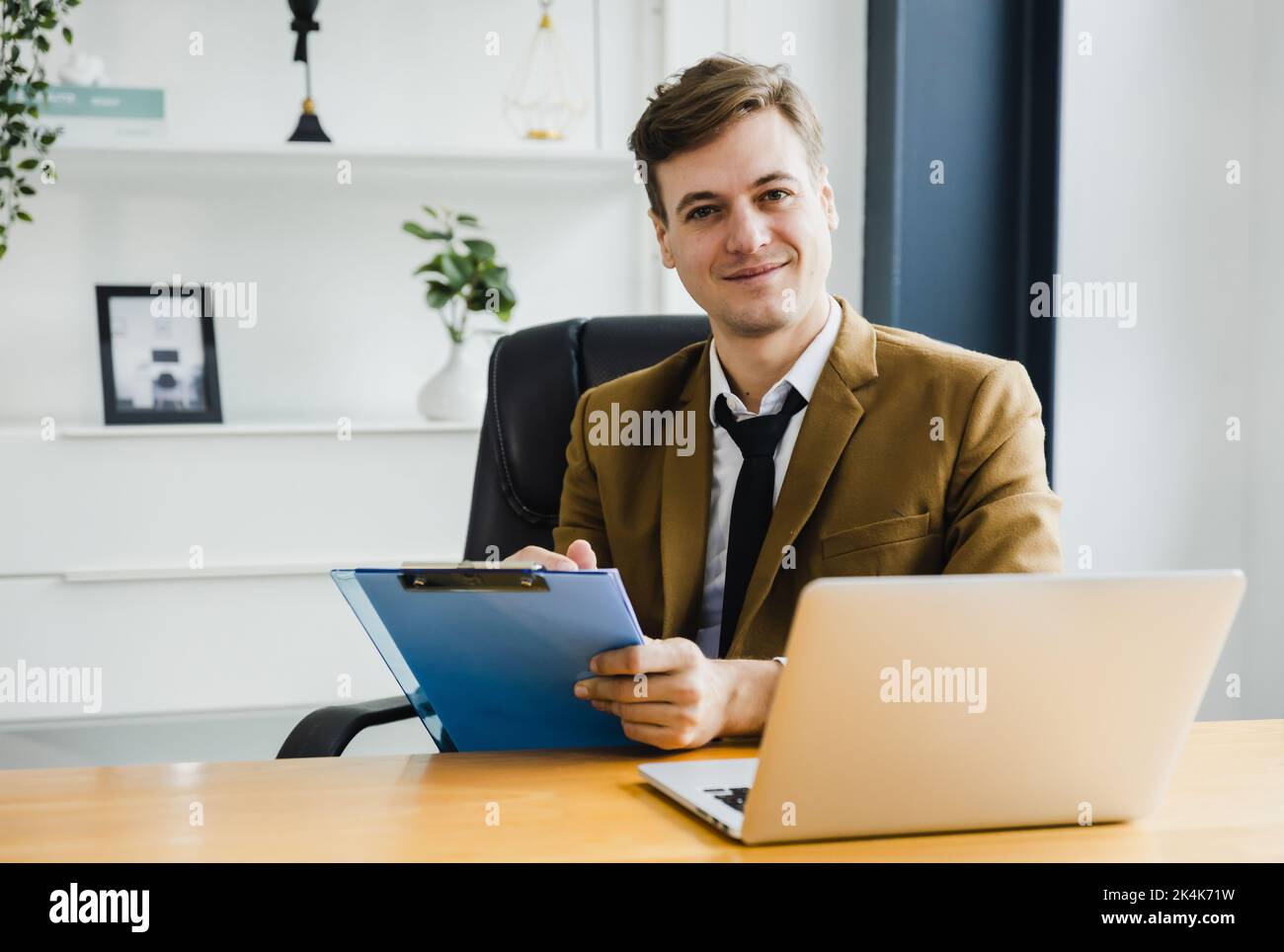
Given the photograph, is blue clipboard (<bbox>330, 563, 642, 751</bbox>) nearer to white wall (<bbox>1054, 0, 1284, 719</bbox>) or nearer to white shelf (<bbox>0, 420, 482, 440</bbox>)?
white shelf (<bbox>0, 420, 482, 440</bbox>)

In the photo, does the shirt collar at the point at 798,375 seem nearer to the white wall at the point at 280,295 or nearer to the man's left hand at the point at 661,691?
the man's left hand at the point at 661,691

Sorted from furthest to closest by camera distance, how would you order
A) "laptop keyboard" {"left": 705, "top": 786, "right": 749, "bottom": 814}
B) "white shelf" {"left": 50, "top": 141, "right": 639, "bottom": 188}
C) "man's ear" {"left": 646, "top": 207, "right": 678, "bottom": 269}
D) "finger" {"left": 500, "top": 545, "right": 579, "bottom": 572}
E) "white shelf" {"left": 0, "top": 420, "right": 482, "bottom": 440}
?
"white shelf" {"left": 50, "top": 141, "right": 639, "bottom": 188} < "white shelf" {"left": 0, "top": 420, "right": 482, "bottom": 440} < "man's ear" {"left": 646, "top": 207, "right": 678, "bottom": 269} < "finger" {"left": 500, "top": 545, "right": 579, "bottom": 572} < "laptop keyboard" {"left": 705, "top": 786, "right": 749, "bottom": 814}

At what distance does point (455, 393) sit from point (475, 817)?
1.81 meters

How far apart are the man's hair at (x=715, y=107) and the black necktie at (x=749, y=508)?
0.37 m

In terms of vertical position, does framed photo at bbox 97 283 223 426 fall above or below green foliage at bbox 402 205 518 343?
below

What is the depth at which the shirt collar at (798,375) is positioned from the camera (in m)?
1.46

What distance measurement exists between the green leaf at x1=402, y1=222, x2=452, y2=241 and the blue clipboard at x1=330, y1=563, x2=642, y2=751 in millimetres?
1616

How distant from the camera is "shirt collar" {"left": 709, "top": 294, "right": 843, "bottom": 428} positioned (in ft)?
4.81

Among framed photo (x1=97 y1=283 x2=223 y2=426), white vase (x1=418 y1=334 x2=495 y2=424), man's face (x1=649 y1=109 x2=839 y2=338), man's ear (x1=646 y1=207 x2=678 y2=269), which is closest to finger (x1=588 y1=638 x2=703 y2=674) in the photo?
man's face (x1=649 y1=109 x2=839 y2=338)

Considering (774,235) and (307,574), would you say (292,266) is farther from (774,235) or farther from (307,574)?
(774,235)

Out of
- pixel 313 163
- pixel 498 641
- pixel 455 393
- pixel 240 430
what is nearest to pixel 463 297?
pixel 455 393

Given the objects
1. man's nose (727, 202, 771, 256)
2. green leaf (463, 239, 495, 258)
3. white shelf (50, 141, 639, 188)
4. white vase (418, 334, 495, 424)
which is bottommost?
white vase (418, 334, 495, 424)

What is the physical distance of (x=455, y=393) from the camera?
2.57 metres

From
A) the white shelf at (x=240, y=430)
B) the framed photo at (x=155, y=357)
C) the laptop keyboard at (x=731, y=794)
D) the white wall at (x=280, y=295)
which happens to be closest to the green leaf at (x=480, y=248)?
the white wall at (x=280, y=295)
